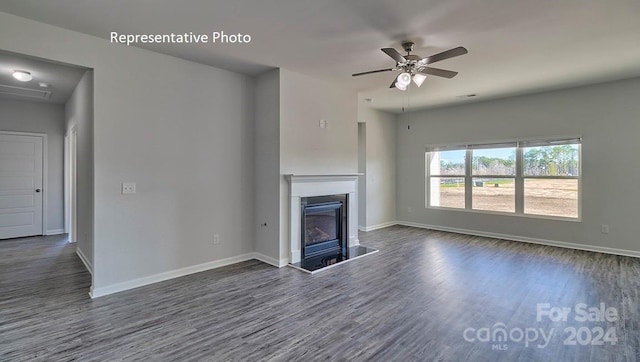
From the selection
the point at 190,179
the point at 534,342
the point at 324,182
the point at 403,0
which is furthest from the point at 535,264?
the point at 190,179

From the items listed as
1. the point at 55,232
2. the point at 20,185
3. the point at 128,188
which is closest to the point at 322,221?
the point at 128,188

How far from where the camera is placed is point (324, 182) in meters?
4.66

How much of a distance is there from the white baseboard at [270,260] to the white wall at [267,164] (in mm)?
27

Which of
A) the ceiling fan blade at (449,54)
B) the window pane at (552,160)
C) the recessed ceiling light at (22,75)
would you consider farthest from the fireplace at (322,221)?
the recessed ceiling light at (22,75)

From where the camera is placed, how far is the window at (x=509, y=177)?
5.26 meters

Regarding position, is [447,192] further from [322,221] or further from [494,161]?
[322,221]

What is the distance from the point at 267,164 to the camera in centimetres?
430

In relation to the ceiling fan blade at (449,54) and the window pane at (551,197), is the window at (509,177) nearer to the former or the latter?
the window pane at (551,197)

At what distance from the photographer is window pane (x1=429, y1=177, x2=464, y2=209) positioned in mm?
6523

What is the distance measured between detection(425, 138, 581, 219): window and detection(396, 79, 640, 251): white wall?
0.17 m

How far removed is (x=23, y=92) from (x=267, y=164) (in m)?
4.61

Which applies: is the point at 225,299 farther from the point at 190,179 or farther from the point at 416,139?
the point at 416,139

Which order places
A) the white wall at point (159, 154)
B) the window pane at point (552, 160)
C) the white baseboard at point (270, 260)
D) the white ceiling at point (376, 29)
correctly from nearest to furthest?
the white ceiling at point (376, 29)
the white wall at point (159, 154)
the white baseboard at point (270, 260)
the window pane at point (552, 160)

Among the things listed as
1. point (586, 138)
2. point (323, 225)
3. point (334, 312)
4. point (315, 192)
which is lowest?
point (334, 312)
